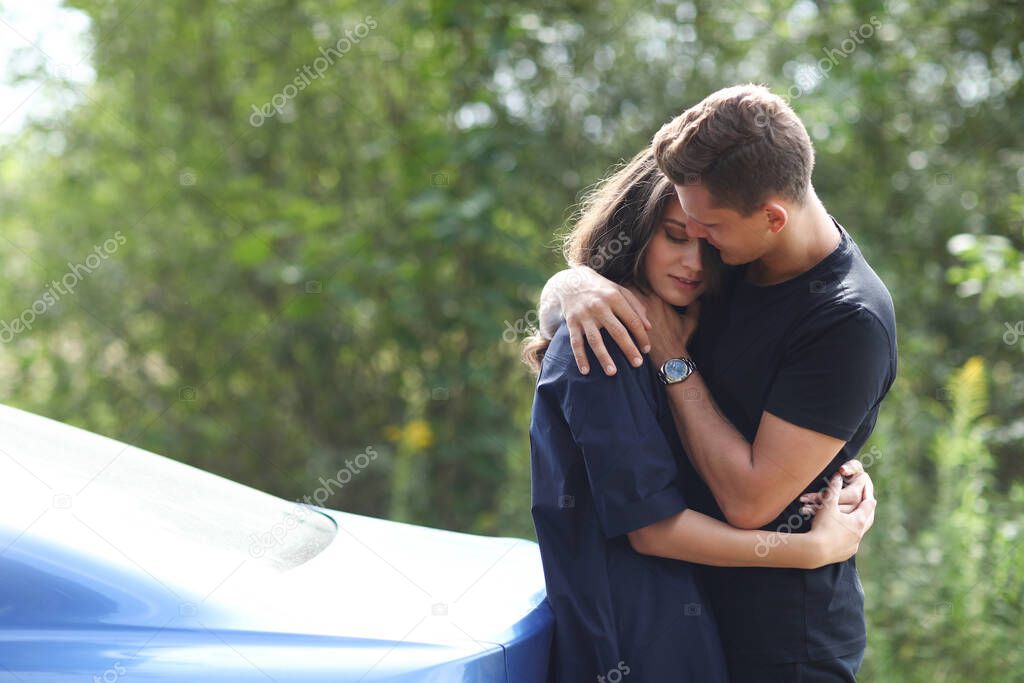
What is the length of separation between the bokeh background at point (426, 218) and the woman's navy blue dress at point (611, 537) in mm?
2250

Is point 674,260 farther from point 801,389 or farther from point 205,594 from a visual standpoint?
point 205,594

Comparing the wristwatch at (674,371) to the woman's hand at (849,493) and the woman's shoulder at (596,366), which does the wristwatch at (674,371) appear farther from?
the woman's hand at (849,493)

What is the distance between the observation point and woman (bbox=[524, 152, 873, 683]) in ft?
5.86

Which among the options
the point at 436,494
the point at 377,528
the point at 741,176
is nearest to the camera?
the point at 741,176

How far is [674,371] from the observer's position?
1.92 metres

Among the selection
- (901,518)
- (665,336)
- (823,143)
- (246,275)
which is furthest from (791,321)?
(246,275)

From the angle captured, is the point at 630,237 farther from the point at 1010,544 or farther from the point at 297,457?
the point at 297,457

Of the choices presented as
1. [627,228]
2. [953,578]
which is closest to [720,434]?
[627,228]

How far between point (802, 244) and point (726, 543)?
55cm

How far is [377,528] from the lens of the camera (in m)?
2.19

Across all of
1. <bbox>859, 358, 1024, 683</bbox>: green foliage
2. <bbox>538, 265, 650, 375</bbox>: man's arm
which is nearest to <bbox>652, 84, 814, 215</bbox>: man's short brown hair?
<bbox>538, 265, 650, 375</bbox>: man's arm

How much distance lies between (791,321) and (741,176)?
273mm

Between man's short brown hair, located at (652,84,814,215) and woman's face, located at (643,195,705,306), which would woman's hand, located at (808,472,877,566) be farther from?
man's short brown hair, located at (652,84,814,215)

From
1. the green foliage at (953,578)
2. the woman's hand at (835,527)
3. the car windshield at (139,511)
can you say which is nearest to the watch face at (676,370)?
the woman's hand at (835,527)
